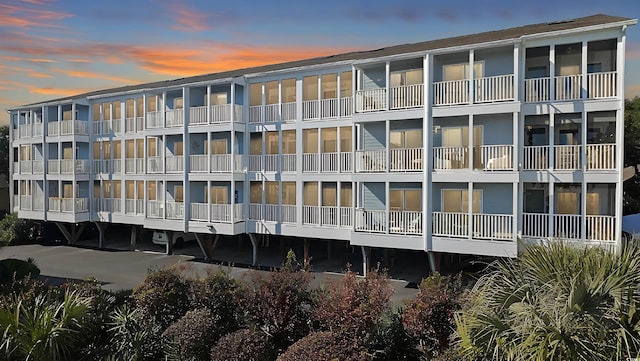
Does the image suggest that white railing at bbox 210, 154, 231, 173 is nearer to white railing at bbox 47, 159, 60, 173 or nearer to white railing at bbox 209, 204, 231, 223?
white railing at bbox 209, 204, 231, 223

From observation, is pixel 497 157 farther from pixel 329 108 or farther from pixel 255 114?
pixel 255 114

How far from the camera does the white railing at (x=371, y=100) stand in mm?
17516

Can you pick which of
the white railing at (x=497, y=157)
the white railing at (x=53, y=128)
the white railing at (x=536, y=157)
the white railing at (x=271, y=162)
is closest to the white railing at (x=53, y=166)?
the white railing at (x=53, y=128)

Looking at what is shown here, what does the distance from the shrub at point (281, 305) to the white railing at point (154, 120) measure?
52.2ft

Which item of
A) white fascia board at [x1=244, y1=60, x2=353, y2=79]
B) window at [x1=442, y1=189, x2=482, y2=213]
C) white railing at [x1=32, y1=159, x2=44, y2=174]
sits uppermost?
white fascia board at [x1=244, y1=60, x2=353, y2=79]

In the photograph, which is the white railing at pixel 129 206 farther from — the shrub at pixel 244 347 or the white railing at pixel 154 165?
the shrub at pixel 244 347

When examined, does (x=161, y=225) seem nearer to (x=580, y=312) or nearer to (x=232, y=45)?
(x=232, y=45)

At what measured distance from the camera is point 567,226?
1473 centimetres

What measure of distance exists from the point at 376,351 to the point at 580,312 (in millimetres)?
4056

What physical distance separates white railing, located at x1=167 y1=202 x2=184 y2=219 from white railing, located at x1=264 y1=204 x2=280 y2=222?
4629mm

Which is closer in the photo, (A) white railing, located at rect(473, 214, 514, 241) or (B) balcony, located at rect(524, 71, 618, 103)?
(B) balcony, located at rect(524, 71, 618, 103)

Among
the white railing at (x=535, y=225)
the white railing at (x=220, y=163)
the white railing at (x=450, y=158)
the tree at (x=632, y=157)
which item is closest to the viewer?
the white railing at (x=535, y=225)

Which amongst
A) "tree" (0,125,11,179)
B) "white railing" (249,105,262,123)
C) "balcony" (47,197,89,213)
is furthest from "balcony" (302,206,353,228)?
"tree" (0,125,11,179)

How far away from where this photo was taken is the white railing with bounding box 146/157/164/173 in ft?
75.6
